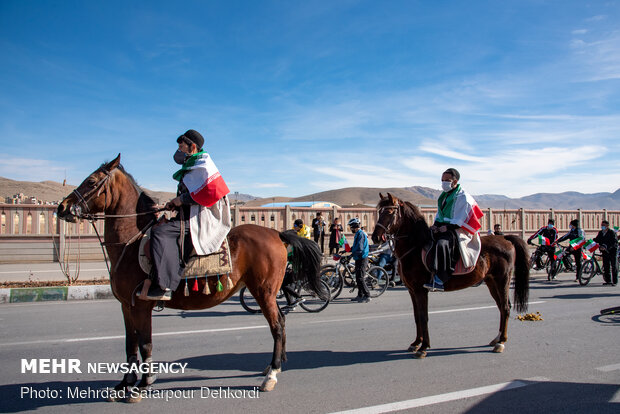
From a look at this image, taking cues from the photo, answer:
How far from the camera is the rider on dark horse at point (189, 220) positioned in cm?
423

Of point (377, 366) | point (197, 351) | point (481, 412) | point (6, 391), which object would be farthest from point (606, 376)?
point (6, 391)

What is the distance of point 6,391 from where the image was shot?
4383 mm

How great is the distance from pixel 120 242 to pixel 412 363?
3.85 metres

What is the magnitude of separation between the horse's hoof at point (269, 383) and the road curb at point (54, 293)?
25.6ft

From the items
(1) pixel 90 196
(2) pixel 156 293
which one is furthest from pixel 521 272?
(1) pixel 90 196

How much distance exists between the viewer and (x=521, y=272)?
265 inches

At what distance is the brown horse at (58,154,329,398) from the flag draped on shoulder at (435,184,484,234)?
267cm

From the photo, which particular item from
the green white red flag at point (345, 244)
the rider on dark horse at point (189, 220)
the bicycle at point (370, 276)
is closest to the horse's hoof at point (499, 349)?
the rider on dark horse at point (189, 220)

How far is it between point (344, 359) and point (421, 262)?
68.6 inches

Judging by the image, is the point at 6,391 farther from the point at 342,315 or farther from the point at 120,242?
the point at 342,315

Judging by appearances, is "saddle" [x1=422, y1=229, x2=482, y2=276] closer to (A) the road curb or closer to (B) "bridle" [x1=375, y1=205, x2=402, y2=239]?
(B) "bridle" [x1=375, y1=205, x2=402, y2=239]

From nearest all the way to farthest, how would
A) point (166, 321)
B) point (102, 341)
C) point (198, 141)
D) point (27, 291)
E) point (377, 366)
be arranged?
point (198, 141), point (377, 366), point (102, 341), point (166, 321), point (27, 291)

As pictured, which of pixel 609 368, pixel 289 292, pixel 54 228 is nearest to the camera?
pixel 609 368

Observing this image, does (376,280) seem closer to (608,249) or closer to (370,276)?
(370,276)
